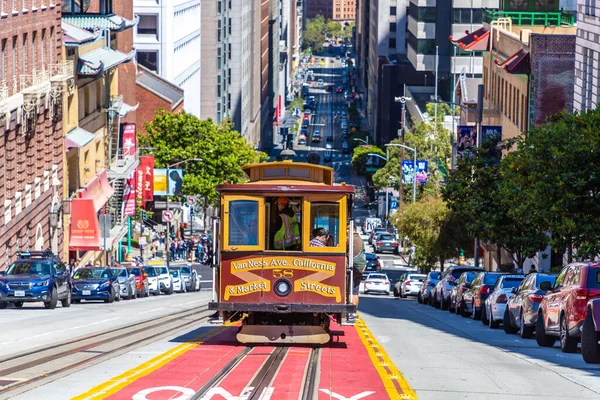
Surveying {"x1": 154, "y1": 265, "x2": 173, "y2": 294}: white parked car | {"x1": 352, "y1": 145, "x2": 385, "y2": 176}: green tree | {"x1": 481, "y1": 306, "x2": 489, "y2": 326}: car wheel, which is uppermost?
{"x1": 352, "y1": 145, "x2": 385, "y2": 176}: green tree

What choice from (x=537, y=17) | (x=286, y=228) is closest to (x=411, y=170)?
(x=537, y=17)

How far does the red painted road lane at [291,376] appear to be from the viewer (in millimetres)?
15195

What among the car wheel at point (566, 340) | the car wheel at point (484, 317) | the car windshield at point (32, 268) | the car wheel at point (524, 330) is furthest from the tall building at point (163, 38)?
the car wheel at point (566, 340)

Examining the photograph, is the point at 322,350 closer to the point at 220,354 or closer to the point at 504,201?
the point at 220,354

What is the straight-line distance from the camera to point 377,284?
221 feet

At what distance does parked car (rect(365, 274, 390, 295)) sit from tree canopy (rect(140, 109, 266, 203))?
82.9 feet

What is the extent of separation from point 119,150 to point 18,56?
31.6 metres

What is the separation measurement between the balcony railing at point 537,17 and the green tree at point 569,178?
38761 mm

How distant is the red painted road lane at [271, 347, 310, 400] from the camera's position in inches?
598

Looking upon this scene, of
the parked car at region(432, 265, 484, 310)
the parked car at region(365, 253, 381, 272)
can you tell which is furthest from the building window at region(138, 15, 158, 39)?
the parked car at region(432, 265, 484, 310)

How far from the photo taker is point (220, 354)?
19641 millimetres

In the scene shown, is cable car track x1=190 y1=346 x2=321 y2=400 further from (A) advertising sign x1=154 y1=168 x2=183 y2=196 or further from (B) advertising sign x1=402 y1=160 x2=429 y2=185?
(B) advertising sign x1=402 y1=160 x2=429 y2=185

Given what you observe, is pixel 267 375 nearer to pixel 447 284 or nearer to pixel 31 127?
pixel 447 284

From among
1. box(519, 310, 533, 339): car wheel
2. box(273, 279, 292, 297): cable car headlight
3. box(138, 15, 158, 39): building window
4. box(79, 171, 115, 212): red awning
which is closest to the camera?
box(273, 279, 292, 297): cable car headlight
